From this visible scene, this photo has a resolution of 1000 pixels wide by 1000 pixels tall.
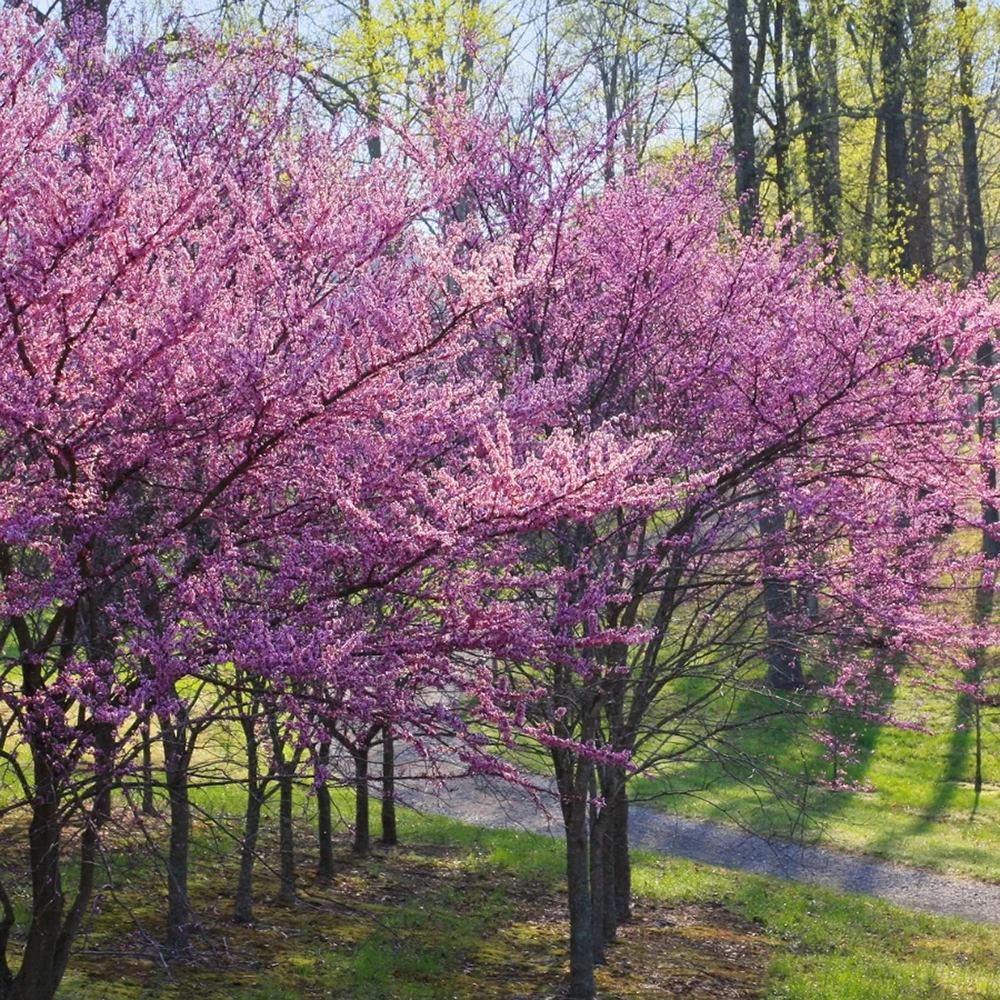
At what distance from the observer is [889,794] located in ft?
55.7

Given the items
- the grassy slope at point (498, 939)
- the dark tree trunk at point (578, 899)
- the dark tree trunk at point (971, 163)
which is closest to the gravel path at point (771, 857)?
the grassy slope at point (498, 939)

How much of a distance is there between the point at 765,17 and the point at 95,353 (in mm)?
19683

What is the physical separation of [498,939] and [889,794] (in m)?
8.48

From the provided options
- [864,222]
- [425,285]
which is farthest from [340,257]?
[864,222]

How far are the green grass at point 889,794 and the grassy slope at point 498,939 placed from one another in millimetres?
1386

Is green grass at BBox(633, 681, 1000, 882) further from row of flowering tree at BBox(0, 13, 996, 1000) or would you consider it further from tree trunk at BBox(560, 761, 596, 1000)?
row of flowering tree at BBox(0, 13, 996, 1000)

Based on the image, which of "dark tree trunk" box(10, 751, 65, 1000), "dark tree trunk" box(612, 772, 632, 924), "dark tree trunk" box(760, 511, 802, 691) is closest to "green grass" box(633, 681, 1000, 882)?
"dark tree trunk" box(612, 772, 632, 924)

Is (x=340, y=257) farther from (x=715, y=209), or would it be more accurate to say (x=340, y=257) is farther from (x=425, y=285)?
(x=715, y=209)

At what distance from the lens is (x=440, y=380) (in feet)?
29.8

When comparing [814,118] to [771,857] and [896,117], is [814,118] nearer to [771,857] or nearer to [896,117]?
[896,117]

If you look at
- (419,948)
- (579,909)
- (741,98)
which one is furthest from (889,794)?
(741,98)

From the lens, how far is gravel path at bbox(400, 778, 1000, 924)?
13.4 meters

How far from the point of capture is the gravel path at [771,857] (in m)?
13.4

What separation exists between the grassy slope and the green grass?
4.55ft
